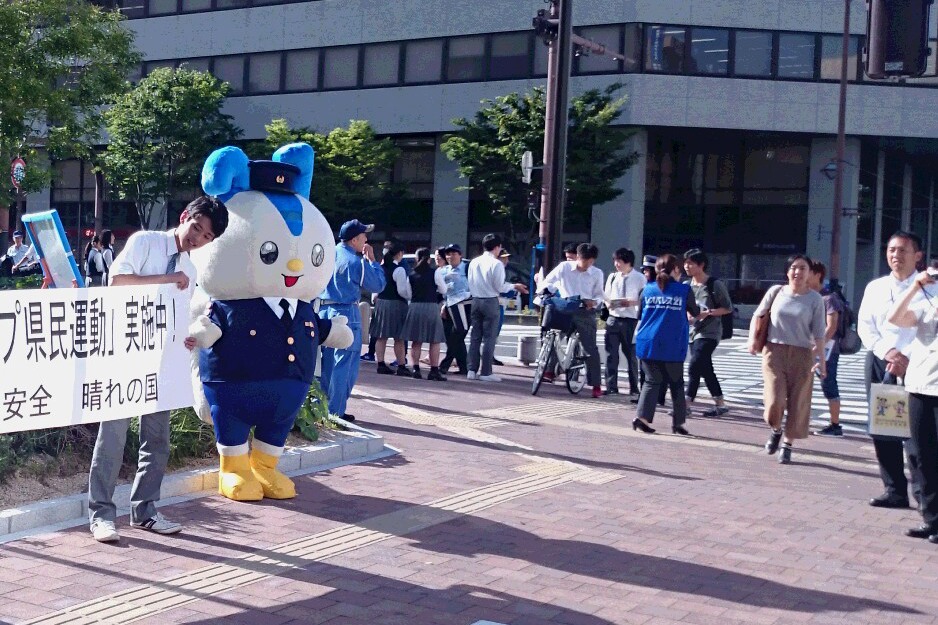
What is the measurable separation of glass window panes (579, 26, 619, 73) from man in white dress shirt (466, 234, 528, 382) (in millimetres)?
24127

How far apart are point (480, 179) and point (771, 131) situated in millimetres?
10300

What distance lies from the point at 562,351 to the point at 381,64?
30.0 metres

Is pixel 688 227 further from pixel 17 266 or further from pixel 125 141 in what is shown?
pixel 17 266

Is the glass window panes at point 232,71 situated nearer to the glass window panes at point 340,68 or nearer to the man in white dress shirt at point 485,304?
the glass window panes at point 340,68

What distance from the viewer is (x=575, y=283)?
543 inches

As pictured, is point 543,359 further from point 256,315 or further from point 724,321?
point 256,315

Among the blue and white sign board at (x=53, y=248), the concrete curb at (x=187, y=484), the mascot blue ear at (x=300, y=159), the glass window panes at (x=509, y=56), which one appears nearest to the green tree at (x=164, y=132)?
the glass window panes at (x=509, y=56)

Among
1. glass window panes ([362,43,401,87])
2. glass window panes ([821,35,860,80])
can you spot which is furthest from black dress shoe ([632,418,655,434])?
glass window panes ([362,43,401,87])

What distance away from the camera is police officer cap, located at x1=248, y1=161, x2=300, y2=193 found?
7.22m

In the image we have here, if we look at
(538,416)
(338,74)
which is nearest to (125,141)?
(338,74)

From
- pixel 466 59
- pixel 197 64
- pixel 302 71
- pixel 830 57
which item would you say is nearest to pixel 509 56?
pixel 466 59

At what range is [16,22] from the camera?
73.5 feet

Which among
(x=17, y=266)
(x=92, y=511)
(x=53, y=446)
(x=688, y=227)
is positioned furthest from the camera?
(x=688, y=227)

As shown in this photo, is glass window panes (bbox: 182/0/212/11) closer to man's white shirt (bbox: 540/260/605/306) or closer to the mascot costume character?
man's white shirt (bbox: 540/260/605/306)
